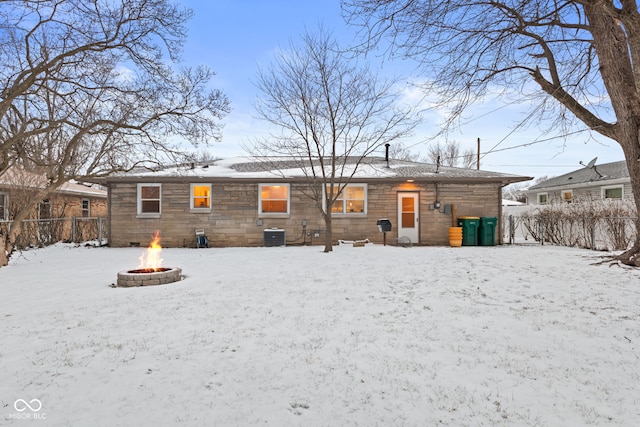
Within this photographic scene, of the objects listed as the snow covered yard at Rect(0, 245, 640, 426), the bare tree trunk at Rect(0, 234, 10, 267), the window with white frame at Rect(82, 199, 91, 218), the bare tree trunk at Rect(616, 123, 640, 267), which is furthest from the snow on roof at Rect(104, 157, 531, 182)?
the window with white frame at Rect(82, 199, 91, 218)

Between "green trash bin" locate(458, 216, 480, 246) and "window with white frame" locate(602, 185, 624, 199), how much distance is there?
11012 millimetres

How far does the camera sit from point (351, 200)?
1306 centimetres

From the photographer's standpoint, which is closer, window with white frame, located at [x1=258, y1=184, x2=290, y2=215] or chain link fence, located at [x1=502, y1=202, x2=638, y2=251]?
chain link fence, located at [x1=502, y1=202, x2=638, y2=251]

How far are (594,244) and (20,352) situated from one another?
14760 mm

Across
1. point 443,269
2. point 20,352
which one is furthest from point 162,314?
point 443,269

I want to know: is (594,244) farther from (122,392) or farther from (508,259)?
(122,392)

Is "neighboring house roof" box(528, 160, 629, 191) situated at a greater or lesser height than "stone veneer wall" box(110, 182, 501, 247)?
greater

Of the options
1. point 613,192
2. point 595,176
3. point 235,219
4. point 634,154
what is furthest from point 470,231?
point 595,176

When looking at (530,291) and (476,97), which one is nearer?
(530,291)

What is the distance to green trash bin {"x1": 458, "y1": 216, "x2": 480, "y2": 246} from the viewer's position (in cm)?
1261

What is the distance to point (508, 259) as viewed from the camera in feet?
28.2
